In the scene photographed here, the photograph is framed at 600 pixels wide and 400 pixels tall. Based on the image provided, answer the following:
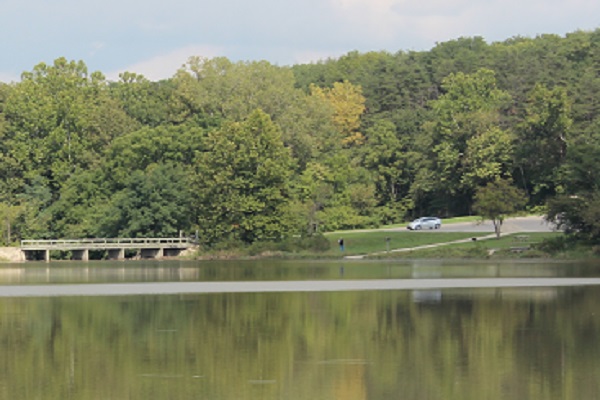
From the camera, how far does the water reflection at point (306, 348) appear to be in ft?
60.7

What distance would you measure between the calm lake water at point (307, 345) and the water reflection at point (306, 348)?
0.04 m

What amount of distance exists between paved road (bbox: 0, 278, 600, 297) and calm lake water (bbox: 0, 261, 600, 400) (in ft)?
6.93

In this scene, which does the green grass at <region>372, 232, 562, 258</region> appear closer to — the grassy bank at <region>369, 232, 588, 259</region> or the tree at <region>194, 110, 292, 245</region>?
the grassy bank at <region>369, 232, 588, 259</region>

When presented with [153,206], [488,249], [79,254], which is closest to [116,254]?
[79,254]

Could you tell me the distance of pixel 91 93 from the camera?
11275 centimetres

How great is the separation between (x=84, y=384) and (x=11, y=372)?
2082mm

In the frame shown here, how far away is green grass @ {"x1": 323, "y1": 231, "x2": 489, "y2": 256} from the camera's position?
76.8 metres

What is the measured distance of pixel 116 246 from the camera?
8456 centimetres

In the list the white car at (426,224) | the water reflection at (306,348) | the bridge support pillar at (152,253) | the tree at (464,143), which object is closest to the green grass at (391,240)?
the white car at (426,224)

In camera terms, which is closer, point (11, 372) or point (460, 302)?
point (11, 372)

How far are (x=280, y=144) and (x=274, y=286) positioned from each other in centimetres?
Result: 4380

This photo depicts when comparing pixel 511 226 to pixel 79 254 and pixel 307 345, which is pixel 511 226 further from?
pixel 307 345

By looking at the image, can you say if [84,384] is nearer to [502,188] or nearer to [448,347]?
[448,347]

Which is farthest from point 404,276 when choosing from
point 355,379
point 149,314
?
point 355,379
